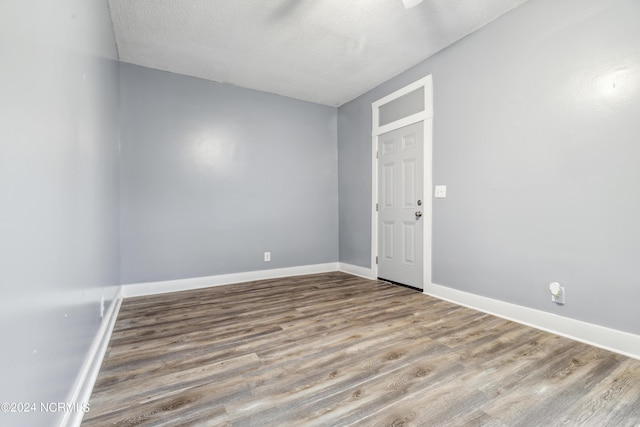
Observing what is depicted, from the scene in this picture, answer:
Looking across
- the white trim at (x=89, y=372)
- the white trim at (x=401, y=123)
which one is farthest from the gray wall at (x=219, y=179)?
the white trim at (x=89, y=372)

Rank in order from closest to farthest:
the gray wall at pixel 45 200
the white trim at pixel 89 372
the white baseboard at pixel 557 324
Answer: the gray wall at pixel 45 200, the white trim at pixel 89 372, the white baseboard at pixel 557 324

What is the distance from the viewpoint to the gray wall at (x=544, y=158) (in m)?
1.81

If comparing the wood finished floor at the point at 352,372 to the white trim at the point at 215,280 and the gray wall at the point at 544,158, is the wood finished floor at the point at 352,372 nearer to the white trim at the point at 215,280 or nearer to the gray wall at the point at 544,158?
the gray wall at the point at 544,158

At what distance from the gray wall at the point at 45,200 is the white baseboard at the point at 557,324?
283 centimetres

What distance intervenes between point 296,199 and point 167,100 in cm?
198

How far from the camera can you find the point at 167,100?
130 inches

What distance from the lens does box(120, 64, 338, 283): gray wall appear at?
3170mm

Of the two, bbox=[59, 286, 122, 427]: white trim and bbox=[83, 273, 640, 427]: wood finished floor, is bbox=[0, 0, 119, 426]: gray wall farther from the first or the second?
bbox=[83, 273, 640, 427]: wood finished floor

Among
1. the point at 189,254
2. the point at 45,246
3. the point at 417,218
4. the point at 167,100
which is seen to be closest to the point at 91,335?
the point at 45,246

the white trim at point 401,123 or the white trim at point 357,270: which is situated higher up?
the white trim at point 401,123

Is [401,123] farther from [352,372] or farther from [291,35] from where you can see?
[352,372]

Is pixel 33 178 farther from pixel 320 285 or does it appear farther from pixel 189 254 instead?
pixel 320 285

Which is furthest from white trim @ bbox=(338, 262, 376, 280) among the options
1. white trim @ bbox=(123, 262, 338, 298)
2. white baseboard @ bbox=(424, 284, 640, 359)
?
white baseboard @ bbox=(424, 284, 640, 359)

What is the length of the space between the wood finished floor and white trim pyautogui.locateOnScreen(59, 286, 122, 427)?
46 millimetres
